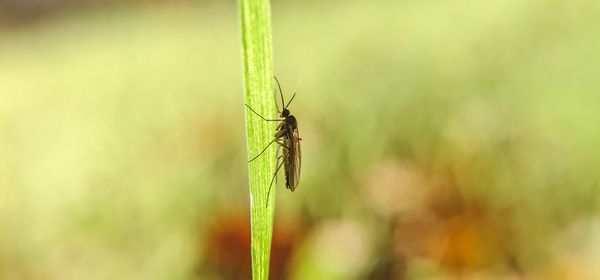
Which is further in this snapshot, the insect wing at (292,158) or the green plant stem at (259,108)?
the insect wing at (292,158)

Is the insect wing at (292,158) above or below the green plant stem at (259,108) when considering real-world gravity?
below

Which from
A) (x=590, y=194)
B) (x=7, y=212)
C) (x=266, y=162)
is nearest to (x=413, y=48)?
Answer: (x=590, y=194)

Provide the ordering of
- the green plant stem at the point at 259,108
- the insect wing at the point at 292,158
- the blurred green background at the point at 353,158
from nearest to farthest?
the green plant stem at the point at 259,108, the insect wing at the point at 292,158, the blurred green background at the point at 353,158

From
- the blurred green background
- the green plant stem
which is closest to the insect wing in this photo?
the blurred green background

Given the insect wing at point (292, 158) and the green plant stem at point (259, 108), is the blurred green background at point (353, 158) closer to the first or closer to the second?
the insect wing at point (292, 158)

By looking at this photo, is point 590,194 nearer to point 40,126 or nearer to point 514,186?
point 514,186

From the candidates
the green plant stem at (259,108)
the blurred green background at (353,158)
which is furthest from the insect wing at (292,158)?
the green plant stem at (259,108)
